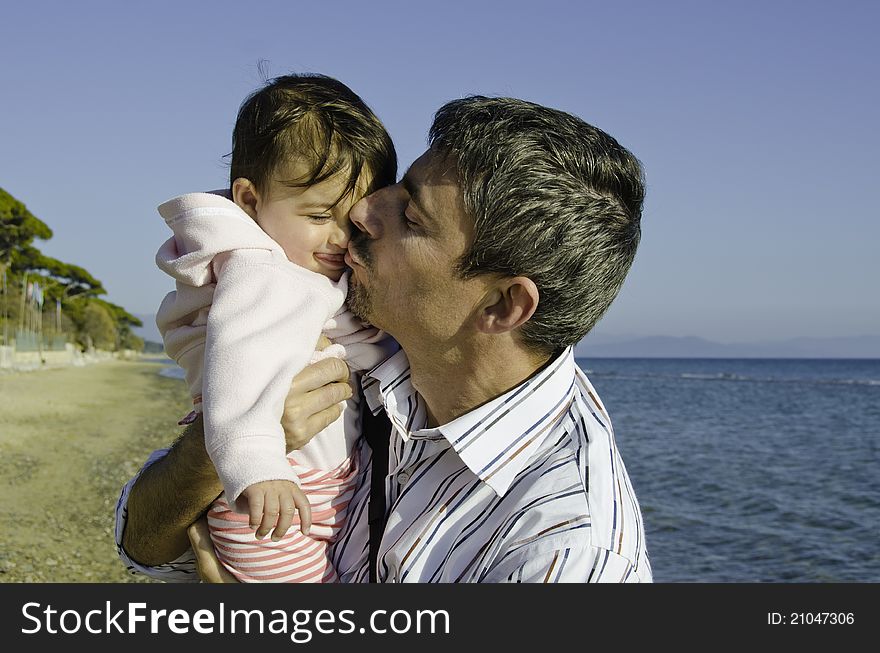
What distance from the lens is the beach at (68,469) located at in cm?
1091

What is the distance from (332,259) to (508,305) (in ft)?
2.00

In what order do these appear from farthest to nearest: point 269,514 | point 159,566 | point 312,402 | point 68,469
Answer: point 68,469
point 159,566
point 312,402
point 269,514

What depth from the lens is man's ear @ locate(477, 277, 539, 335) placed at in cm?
273

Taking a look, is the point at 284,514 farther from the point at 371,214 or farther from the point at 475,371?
the point at 371,214

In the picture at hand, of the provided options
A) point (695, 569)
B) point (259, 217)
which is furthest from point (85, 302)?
point (259, 217)

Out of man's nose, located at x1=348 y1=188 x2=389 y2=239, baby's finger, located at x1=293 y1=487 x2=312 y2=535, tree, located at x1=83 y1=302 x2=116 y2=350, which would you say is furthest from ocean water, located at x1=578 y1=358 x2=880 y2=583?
tree, located at x1=83 y1=302 x2=116 y2=350

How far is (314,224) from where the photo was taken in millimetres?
2965

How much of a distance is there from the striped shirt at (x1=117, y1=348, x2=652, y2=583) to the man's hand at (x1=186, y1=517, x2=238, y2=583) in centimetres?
35

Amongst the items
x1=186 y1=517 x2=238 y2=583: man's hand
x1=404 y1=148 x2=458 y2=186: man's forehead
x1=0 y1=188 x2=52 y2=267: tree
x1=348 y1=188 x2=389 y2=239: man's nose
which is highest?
x1=404 y1=148 x2=458 y2=186: man's forehead

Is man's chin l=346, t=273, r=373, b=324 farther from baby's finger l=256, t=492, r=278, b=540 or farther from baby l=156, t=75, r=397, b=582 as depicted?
baby's finger l=256, t=492, r=278, b=540

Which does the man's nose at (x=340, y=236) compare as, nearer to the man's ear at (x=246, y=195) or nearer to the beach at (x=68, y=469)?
the man's ear at (x=246, y=195)

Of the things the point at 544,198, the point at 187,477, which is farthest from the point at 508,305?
the point at 187,477

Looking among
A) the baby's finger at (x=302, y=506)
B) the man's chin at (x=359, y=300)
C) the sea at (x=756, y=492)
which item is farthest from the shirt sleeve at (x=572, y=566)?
the sea at (x=756, y=492)
